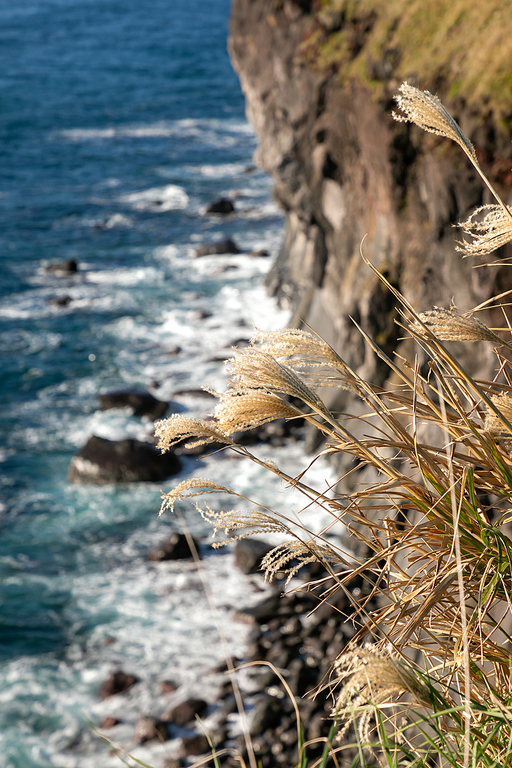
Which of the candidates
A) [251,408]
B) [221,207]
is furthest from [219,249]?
[251,408]

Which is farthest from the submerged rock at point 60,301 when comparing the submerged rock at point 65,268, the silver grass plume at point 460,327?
the silver grass plume at point 460,327

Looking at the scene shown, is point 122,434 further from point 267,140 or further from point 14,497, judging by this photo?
point 267,140

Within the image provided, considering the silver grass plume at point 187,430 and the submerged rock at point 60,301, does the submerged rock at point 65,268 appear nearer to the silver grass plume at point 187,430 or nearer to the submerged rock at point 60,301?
the submerged rock at point 60,301

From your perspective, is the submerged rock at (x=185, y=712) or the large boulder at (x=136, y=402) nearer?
the submerged rock at (x=185, y=712)

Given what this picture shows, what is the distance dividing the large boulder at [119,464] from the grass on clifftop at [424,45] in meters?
9.70

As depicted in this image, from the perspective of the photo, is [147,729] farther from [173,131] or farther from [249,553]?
[173,131]

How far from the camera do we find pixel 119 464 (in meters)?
16.4

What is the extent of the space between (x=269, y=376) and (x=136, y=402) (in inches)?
672

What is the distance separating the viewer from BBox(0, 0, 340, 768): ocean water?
11680 millimetres

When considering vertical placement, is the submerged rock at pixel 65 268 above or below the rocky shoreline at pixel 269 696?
below

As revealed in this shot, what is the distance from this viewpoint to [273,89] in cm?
1988

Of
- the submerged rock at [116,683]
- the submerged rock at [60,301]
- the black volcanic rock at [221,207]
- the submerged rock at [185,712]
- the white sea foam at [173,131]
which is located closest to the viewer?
the submerged rock at [185,712]

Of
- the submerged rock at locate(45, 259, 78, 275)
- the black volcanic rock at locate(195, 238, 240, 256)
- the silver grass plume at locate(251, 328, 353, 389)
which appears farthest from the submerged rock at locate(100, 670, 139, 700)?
the black volcanic rock at locate(195, 238, 240, 256)

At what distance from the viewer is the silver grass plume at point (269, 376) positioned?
217 centimetres
